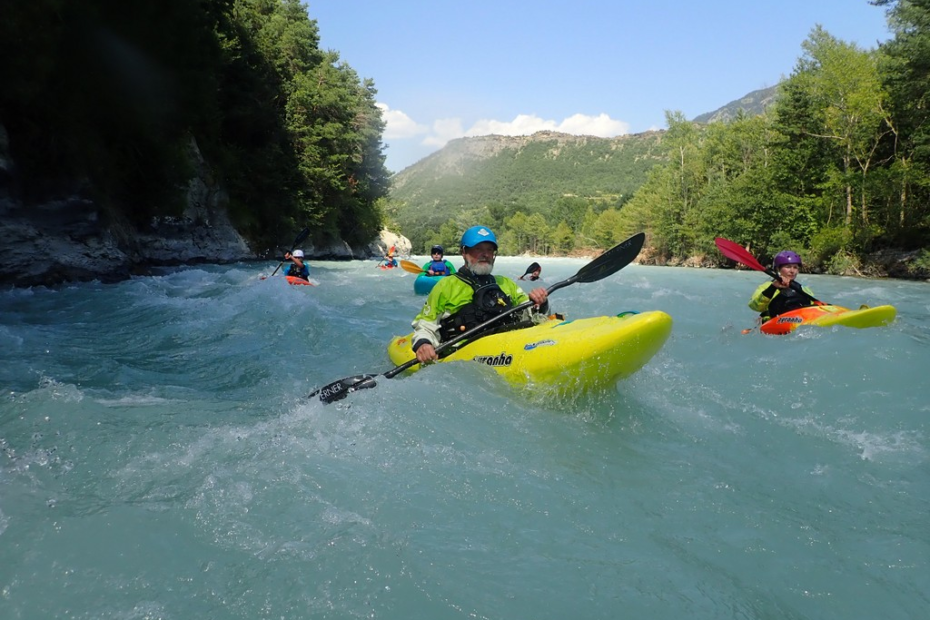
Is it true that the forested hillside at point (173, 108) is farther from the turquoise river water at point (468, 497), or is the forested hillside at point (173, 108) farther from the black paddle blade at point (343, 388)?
the black paddle blade at point (343, 388)

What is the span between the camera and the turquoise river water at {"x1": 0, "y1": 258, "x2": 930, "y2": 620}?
5.84ft

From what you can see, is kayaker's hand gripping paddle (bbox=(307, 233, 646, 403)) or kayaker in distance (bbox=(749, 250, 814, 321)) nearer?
kayaker's hand gripping paddle (bbox=(307, 233, 646, 403))

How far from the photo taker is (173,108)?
15078 mm

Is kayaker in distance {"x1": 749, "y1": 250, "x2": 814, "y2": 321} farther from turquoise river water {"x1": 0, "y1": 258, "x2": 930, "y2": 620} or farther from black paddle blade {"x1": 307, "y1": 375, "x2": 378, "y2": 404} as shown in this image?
black paddle blade {"x1": 307, "y1": 375, "x2": 378, "y2": 404}

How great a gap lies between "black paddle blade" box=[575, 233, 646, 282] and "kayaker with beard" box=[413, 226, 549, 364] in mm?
607

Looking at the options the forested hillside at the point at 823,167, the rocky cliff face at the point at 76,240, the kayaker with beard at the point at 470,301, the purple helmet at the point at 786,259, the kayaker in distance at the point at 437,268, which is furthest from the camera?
the forested hillside at the point at 823,167

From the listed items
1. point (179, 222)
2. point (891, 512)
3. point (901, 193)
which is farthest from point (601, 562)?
point (901, 193)

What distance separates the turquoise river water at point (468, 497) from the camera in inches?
70.1

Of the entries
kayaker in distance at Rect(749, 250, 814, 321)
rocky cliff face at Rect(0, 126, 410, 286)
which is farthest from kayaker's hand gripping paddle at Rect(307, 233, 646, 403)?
rocky cliff face at Rect(0, 126, 410, 286)

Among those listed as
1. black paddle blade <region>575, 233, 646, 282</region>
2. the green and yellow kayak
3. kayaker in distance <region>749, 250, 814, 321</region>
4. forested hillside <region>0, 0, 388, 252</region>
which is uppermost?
forested hillside <region>0, 0, 388, 252</region>

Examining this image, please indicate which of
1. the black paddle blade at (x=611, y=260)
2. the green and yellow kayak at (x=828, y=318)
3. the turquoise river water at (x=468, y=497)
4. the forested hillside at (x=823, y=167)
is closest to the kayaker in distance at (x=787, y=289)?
the green and yellow kayak at (x=828, y=318)

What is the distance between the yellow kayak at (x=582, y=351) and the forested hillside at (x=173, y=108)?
8966 millimetres

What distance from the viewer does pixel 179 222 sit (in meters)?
16.7

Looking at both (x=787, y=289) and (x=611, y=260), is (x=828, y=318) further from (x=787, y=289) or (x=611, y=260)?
(x=611, y=260)
